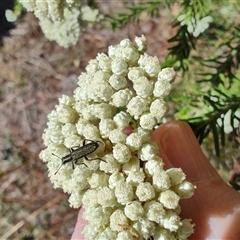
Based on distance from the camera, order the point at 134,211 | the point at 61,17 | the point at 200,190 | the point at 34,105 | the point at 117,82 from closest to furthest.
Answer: the point at 134,211 < the point at 117,82 < the point at 200,190 < the point at 61,17 < the point at 34,105

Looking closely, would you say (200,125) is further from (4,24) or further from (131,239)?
(4,24)

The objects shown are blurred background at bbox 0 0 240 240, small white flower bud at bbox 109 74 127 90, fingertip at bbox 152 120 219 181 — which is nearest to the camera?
small white flower bud at bbox 109 74 127 90

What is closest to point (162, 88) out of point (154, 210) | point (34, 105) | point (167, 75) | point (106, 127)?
point (167, 75)

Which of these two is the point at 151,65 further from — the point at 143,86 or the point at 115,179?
the point at 115,179

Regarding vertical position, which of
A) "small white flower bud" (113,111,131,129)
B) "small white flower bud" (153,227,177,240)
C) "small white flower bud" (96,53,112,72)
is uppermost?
"small white flower bud" (96,53,112,72)

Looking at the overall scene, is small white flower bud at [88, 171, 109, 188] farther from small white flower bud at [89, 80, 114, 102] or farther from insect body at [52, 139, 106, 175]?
small white flower bud at [89, 80, 114, 102]

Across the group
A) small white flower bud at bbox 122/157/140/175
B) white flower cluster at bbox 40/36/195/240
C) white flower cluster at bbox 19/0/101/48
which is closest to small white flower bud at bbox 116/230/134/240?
white flower cluster at bbox 40/36/195/240
